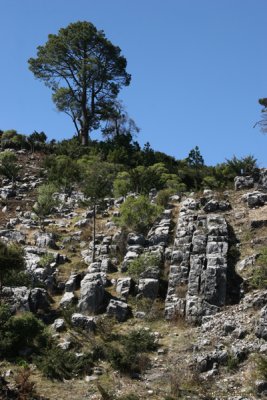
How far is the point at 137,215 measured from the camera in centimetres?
2734

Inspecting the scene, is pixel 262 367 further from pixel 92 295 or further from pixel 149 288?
pixel 92 295

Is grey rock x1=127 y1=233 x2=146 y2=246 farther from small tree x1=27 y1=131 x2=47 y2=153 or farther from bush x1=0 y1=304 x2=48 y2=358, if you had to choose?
small tree x1=27 y1=131 x2=47 y2=153

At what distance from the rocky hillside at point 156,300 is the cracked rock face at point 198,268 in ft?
0.15

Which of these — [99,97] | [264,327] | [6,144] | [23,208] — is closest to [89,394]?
[264,327]

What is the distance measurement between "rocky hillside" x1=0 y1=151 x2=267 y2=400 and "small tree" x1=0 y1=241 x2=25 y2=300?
600 mm

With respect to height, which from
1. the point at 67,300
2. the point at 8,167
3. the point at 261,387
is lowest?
the point at 261,387

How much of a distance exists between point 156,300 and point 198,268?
2.15 metres

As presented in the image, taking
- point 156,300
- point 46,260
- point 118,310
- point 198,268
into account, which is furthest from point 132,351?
point 46,260

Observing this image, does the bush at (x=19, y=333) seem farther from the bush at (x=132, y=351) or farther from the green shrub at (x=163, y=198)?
the green shrub at (x=163, y=198)

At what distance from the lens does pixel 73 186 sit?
38.7 meters

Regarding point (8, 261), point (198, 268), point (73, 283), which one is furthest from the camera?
point (73, 283)

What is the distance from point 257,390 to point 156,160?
33234mm

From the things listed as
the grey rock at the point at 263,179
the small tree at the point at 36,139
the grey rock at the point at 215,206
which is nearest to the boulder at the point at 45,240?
the grey rock at the point at 215,206

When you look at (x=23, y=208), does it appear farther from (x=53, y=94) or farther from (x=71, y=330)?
(x=53, y=94)
